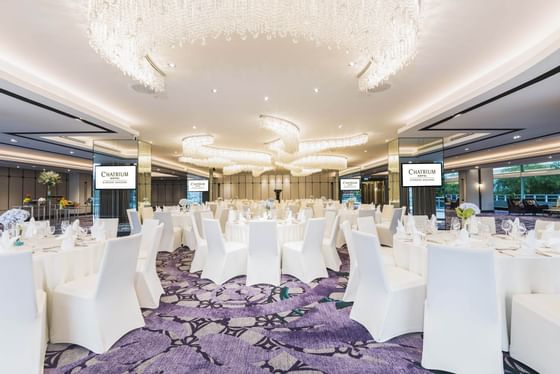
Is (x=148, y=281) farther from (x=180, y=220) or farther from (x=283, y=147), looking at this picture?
(x=283, y=147)

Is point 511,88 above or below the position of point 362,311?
above

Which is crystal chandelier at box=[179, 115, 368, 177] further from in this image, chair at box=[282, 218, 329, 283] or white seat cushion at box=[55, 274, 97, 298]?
white seat cushion at box=[55, 274, 97, 298]

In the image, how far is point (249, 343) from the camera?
263 centimetres

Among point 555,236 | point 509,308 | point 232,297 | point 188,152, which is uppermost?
point 188,152

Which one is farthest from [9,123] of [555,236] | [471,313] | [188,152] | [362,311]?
[555,236]

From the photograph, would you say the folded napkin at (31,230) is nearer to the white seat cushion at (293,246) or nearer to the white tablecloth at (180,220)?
the white seat cushion at (293,246)

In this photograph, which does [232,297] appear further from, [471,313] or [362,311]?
[471,313]

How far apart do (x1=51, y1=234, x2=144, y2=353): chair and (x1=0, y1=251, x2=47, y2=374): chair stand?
35 centimetres

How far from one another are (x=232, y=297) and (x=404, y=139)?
24.1 feet

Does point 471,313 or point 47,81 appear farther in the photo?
point 47,81

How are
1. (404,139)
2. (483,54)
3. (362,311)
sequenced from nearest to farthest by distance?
(362,311) → (483,54) → (404,139)

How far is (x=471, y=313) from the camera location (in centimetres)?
212

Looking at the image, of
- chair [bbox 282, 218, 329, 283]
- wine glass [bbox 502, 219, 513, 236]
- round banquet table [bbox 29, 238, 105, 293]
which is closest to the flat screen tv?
chair [bbox 282, 218, 329, 283]

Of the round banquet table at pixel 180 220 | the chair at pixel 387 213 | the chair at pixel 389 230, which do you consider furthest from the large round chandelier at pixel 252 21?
the chair at pixel 387 213
